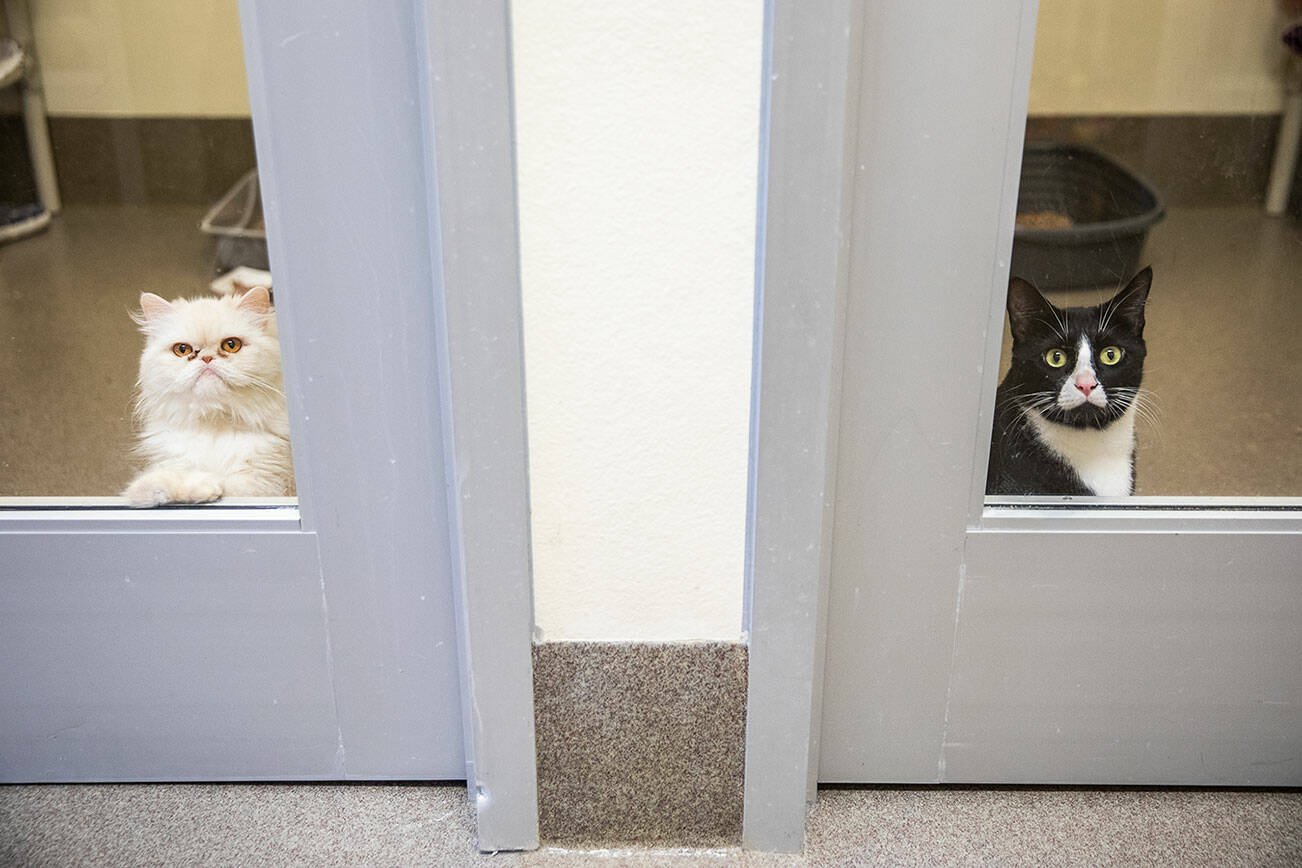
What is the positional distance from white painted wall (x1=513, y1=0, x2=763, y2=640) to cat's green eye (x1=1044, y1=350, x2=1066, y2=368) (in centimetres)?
31

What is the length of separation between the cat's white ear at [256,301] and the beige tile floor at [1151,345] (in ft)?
0.17

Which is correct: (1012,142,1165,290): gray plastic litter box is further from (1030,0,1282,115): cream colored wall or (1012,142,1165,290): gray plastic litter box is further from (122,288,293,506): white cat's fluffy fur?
(122,288,293,506): white cat's fluffy fur

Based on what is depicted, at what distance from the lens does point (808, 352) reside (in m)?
0.85

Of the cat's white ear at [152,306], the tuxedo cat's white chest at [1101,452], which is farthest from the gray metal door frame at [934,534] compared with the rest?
the cat's white ear at [152,306]

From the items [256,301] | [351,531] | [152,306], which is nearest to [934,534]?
[351,531]

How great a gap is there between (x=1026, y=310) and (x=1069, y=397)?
107mm

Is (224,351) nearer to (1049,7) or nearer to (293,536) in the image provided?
(293,536)

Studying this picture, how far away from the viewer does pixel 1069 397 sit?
1.00 meters

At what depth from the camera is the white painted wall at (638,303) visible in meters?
0.79

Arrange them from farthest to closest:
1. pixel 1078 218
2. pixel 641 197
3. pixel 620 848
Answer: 1. pixel 620 848
2. pixel 1078 218
3. pixel 641 197

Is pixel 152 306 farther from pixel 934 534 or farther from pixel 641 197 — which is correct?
pixel 934 534

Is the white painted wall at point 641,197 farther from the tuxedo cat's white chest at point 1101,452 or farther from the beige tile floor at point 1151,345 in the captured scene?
the tuxedo cat's white chest at point 1101,452

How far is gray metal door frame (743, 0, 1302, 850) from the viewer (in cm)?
83

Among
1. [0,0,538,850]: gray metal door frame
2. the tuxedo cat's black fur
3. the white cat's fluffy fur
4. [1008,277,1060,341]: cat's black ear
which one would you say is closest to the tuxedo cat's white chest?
the tuxedo cat's black fur
